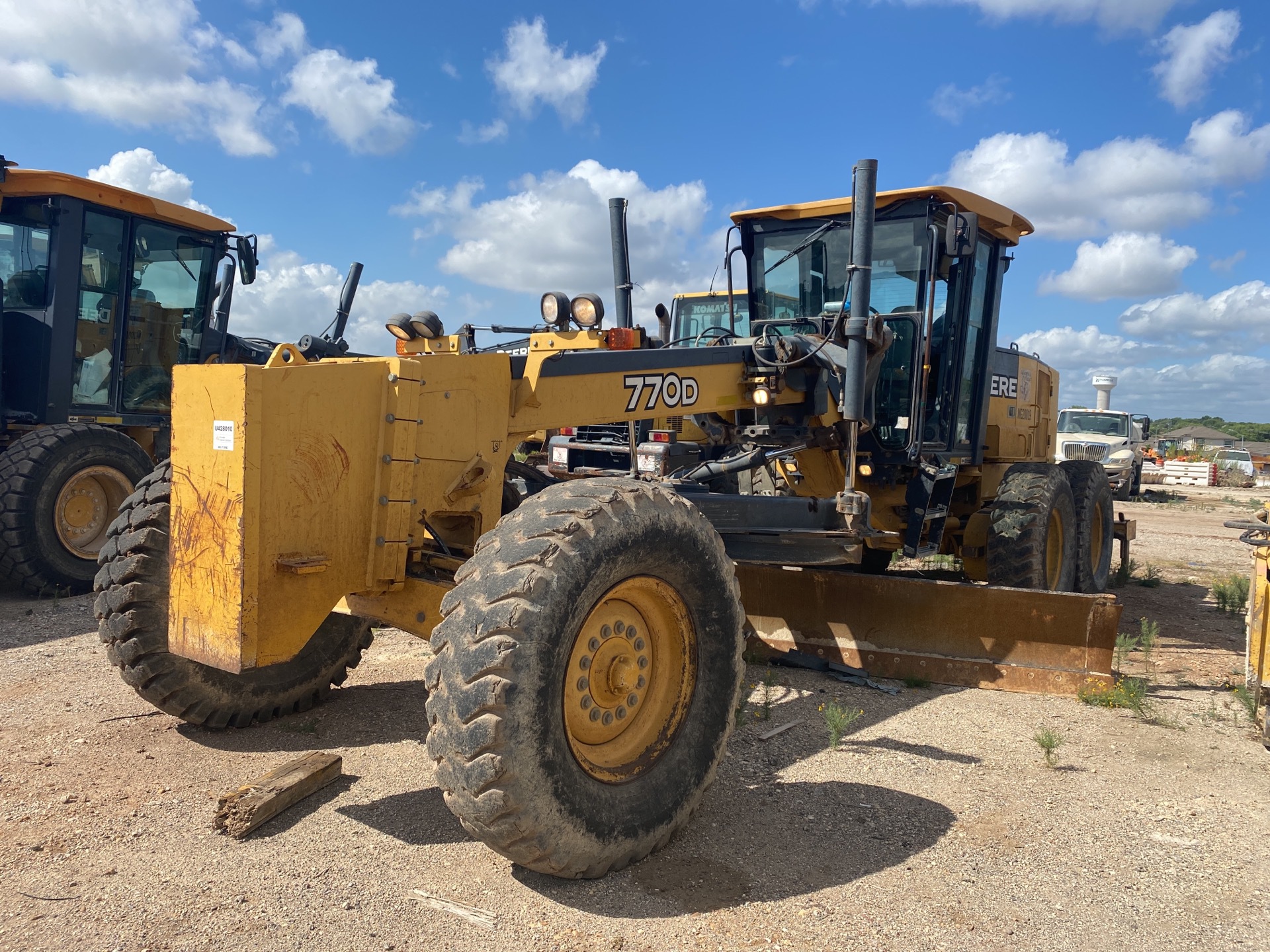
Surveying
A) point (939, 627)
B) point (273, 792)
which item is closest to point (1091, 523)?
point (939, 627)

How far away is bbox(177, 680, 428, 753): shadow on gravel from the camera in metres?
4.48

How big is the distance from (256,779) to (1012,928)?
9.85 ft

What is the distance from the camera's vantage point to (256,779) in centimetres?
404

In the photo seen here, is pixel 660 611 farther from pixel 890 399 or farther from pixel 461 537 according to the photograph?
pixel 890 399

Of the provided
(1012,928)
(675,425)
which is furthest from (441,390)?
(675,425)

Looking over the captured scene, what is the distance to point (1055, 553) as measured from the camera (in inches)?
307

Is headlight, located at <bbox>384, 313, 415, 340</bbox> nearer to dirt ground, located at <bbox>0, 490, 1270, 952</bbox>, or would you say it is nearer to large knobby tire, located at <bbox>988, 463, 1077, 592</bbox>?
dirt ground, located at <bbox>0, 490, 1270, 952</bbox>

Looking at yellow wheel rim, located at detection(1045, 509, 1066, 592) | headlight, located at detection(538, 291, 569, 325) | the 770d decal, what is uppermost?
headlight, located at detection(538, 291, 569, 325)

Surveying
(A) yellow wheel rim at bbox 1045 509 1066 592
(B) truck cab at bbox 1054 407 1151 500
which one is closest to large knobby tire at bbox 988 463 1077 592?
(A) yellow wheel rim at bbox 1045 509 1066 592

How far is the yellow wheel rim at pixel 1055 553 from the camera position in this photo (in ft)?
25.2

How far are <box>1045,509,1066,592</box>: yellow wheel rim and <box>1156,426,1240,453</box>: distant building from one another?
135 ft

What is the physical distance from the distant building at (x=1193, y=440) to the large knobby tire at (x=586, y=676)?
46294 mm

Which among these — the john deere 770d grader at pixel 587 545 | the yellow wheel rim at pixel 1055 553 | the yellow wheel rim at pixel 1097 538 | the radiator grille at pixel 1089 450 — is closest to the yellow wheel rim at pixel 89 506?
the john deere 770d grader at pixel 587 545

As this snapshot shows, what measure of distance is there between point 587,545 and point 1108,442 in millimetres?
23929
